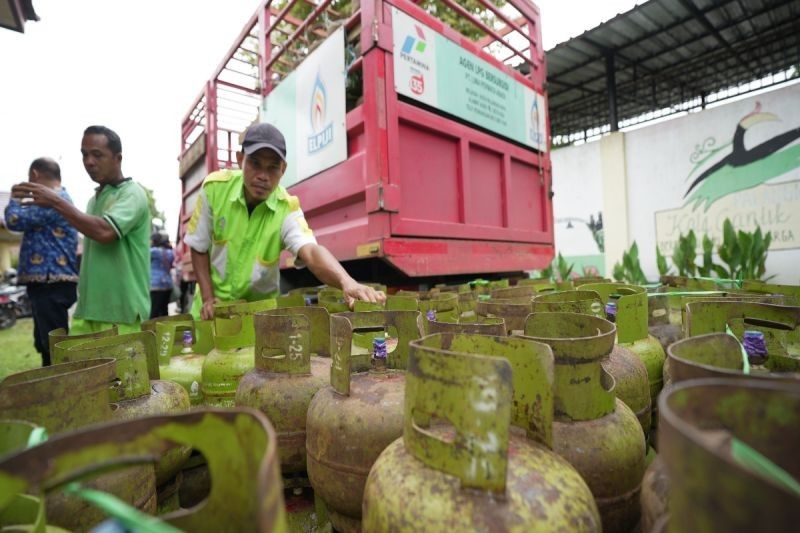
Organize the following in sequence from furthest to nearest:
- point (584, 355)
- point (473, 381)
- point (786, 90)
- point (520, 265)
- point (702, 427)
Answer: point (786, 90) < point (520, 265) < point (584, 355) < point (473, 381) < point (702, 427)

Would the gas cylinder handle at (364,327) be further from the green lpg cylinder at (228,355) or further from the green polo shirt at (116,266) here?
the green polo shirt at (116,266)

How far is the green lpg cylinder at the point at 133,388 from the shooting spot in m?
1.06

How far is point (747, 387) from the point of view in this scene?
0.52 m

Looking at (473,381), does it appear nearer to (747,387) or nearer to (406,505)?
(406,505)

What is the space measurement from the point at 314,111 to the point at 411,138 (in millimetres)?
979

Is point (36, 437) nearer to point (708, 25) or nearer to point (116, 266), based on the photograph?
point (116, 266)

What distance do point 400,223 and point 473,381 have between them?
8.35 feet

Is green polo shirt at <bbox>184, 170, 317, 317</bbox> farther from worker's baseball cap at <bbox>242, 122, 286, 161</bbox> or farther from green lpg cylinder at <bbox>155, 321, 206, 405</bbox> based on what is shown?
green lpg cylinder at <bbox>155, 321, 206, 405</bbox>

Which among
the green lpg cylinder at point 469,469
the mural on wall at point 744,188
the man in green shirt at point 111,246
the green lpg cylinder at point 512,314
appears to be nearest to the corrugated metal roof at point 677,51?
the mural on wall at point 744,188

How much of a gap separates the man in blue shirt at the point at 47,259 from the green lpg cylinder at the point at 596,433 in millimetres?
3148

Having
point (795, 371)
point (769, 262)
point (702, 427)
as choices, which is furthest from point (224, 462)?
point (769, 262)

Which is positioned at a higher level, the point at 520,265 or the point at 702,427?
the point at 520,265

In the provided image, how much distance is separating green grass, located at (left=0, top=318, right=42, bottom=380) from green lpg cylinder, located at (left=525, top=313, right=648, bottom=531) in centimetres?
412

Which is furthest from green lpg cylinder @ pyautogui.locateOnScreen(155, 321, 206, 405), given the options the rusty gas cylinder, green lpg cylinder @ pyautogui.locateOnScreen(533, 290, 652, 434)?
green lpg cylinder @ pyautogui.locateOnScreen(533, 290, 652, 434)
